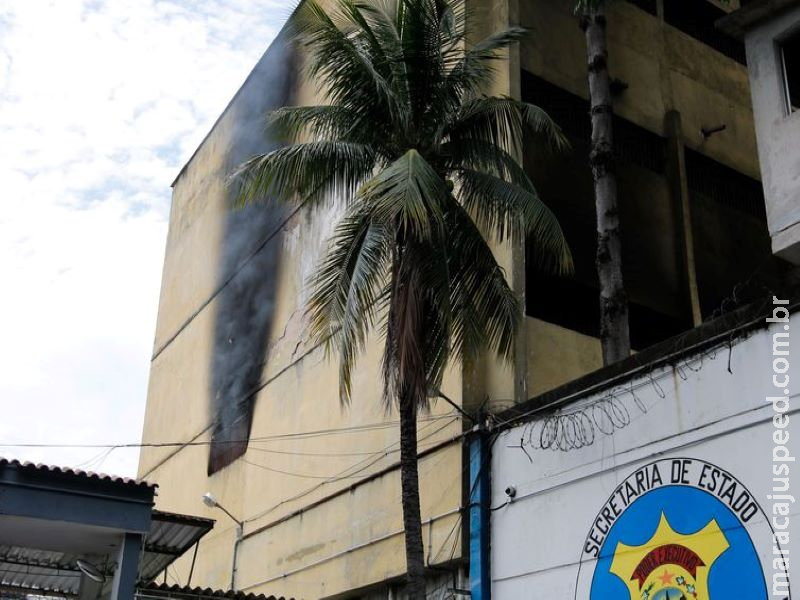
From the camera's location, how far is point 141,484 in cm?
1514

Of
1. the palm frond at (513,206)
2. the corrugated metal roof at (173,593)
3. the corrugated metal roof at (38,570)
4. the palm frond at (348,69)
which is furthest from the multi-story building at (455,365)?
the corrugated metal roof at (38,570)

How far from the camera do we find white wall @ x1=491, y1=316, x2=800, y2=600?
459 inches

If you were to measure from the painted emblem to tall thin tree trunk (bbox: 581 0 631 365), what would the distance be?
296cm

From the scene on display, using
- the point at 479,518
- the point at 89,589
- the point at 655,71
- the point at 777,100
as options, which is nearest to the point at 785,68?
the point at 777,100

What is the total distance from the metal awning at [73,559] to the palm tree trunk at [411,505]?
13.4 ft

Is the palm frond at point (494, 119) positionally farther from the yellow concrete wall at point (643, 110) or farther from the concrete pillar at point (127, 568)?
the concrete pillar at point (127, 568)

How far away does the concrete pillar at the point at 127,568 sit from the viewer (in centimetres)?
1467

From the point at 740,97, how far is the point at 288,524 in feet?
44.3

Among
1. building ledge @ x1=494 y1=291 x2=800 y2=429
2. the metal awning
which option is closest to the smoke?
the metal awning

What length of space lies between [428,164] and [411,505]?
4.59 m

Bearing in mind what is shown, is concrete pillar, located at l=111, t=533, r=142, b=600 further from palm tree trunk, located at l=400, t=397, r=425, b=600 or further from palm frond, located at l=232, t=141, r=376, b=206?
palm frond, located at l=232, t=141, r=376, b=206

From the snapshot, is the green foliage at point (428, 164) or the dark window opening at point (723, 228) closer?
the green foliage at point (428, 164)

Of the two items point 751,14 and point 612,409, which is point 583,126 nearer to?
point 751,14

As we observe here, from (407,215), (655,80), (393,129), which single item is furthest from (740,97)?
(407,215)
